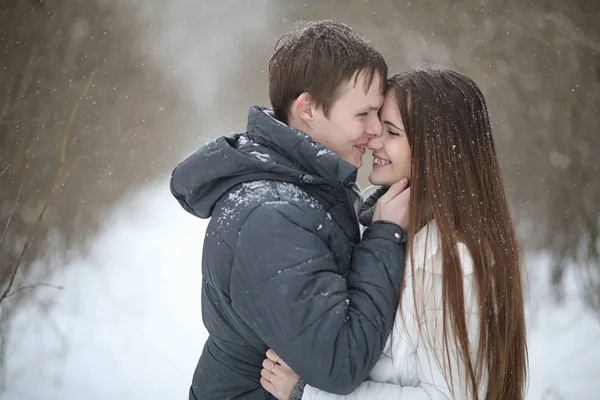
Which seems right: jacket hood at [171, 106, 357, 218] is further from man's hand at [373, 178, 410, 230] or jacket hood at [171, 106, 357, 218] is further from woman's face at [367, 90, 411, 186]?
woman's face at [367, 90, 411, 186]

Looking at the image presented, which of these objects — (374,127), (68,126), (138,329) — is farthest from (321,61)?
(68,126)

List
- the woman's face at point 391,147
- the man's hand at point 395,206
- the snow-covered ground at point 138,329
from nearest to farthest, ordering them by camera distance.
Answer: the man's hand at point 395,206 < the woman's face at point 391,147 < the snow-covered ground at point 138,329

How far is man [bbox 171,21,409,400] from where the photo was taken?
1.31 m

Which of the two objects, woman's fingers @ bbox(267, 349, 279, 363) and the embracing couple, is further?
woman's fingers @ bbox(267, 349, 279, 363)

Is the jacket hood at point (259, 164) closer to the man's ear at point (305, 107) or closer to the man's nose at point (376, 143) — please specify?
the man's ear at point (305, 107)

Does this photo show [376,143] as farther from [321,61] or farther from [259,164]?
[259,164]

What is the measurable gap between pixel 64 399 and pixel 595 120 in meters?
3.92

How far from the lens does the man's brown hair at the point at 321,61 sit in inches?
62.4

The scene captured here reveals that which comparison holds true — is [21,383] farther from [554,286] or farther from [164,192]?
[554,286]

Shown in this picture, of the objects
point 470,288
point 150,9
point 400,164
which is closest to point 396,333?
point 470,288

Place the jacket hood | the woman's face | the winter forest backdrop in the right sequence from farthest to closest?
the winter forest backdrop
the woman's face
the jacket hood

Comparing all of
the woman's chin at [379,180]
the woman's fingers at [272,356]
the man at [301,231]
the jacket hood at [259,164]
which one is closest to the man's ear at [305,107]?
the man at [301,231]

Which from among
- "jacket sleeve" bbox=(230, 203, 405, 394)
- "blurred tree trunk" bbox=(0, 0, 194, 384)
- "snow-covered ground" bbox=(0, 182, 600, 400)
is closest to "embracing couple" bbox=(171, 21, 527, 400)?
"jacket sleeve" bbox=(230, 203, 405, 394)

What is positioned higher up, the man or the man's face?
the man's face
